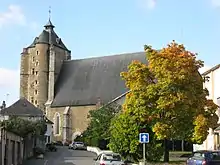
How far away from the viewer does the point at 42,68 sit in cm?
9488

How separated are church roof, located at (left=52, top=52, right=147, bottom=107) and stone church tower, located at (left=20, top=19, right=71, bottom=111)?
219 centimetres

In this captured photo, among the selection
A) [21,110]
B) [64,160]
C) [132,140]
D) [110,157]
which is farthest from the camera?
[21,110]

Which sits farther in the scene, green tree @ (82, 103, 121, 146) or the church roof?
the church roof

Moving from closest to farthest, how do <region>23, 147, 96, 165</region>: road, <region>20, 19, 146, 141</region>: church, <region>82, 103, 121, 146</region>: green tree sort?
<region>23, 147, 96, 165</region>: road < <region>82, 103, 121, 146</region>: green tree < <region>20, 19, 146, 141</region>: church

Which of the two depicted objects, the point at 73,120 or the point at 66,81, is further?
the point at 66,81

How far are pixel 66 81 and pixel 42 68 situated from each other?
235 inches

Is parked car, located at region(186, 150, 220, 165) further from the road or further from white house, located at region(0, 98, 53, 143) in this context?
white house, located at region(0, 98, 53, 143)

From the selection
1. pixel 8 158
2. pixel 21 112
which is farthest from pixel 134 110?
pixel 21 112

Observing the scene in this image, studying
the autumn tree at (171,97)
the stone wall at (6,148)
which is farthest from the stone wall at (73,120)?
the stone wall at (6,148)

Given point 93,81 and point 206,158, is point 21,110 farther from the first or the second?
point 206,158

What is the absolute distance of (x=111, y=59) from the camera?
3580 inches

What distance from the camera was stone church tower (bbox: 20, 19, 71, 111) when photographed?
93.8m

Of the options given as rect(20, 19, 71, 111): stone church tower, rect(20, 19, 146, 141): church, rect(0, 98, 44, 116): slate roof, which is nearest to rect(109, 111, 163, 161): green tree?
rect(0, 98, 44, 116): slate roof

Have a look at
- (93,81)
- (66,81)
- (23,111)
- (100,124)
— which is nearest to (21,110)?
(23,111)
